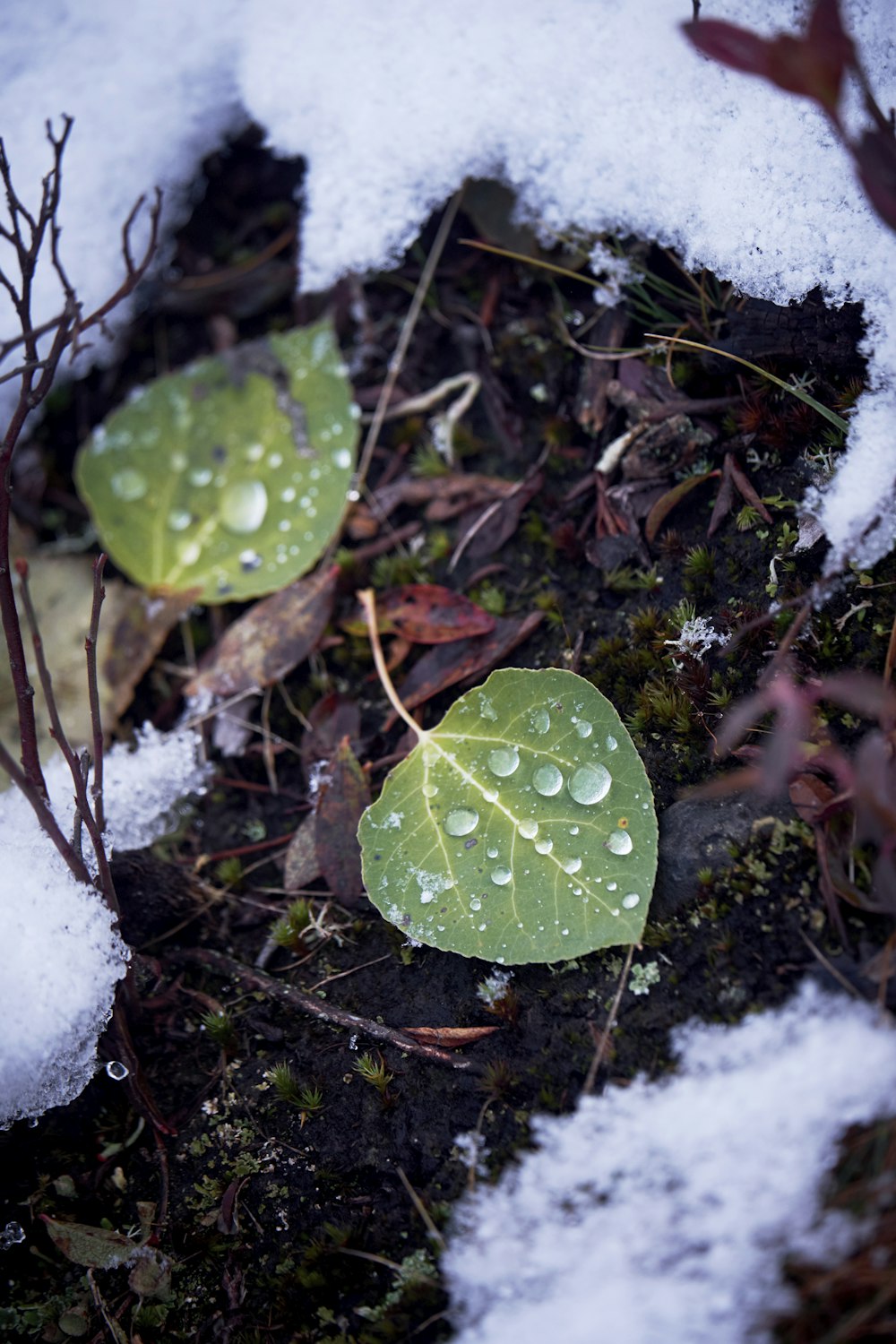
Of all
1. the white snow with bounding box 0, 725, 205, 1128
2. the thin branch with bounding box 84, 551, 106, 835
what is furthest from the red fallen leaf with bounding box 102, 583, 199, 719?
the thin branch with bounding box 84, 551, 106, 835

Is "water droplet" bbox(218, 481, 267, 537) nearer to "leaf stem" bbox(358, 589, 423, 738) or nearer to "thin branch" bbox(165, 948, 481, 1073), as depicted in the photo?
"leaf stem" bbox(358, 589, 423, 738)

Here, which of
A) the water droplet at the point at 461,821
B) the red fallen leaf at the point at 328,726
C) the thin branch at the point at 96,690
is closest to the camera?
the thin branch at the point at 96,690

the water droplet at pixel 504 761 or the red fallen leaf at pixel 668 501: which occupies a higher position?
the red fallen leaf at pixel 668 501

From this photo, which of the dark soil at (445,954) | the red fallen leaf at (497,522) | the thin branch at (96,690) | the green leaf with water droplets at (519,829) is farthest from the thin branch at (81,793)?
the red fallen leaf at (497,522)

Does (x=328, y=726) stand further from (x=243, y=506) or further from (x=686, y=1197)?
(x=686, y=1197)

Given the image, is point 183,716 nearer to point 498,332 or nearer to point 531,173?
point 498,332

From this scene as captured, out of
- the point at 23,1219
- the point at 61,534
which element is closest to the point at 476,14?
the point at 61,534

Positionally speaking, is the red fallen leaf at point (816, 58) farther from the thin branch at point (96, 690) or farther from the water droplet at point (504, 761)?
the thin branch at point (96, 690)
